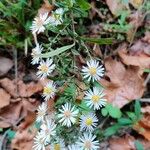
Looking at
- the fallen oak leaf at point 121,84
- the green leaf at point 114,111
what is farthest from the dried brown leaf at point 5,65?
the green leaf at point 114,111

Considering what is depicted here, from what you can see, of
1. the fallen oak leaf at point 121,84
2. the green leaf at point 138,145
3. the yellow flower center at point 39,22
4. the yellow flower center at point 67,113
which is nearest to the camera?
the yellow flower center at point 67,113

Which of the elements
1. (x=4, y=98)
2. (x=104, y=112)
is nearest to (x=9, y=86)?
(x=4, y=98)

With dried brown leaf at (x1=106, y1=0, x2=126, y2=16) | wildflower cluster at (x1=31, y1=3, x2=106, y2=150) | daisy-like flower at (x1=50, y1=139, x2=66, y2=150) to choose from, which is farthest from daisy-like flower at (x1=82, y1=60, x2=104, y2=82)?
dried brown leaf at (x1=106, y1=0, x2=126, y2=16)

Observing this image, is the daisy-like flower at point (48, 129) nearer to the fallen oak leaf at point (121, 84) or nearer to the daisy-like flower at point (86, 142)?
the daisy-like flower at point (86, 142)

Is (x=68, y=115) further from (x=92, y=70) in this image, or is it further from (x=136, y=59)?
(x=136, y=59)

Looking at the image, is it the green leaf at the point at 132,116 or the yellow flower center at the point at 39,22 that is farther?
the green leaf at the point at 132,116

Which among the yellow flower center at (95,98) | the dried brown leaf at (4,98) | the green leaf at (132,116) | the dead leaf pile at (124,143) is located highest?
the yellow flower center at (95,98)

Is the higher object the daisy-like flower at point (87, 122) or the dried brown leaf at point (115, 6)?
the dried brown leaf at point (115, 6)

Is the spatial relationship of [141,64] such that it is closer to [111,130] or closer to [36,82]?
[111,130]
